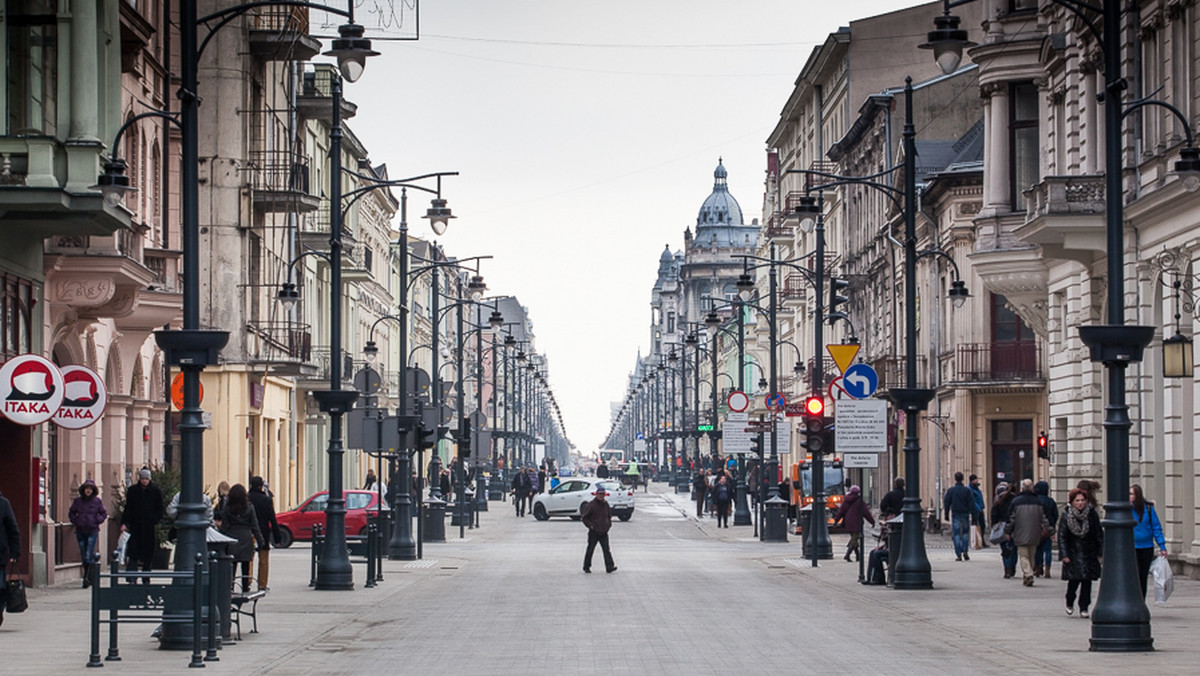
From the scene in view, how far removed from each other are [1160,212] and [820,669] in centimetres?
1502

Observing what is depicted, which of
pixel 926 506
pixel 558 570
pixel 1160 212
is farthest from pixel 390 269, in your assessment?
pixel 1160 212

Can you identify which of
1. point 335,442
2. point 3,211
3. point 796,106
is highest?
point 796,106

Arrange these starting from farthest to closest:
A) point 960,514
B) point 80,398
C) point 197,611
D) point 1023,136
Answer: point 1023,136 → point 960,514 → point 80,398 → point 197,611

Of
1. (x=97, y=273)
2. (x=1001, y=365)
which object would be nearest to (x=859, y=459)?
(x=97, y=273)

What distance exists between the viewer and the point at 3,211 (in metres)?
23.6

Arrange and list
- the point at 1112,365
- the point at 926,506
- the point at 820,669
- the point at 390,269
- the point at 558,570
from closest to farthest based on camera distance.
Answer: the point at 820,669 < the point at 1112,365 < the point at 558,570 < the point at 926,506 < the point at 390,269

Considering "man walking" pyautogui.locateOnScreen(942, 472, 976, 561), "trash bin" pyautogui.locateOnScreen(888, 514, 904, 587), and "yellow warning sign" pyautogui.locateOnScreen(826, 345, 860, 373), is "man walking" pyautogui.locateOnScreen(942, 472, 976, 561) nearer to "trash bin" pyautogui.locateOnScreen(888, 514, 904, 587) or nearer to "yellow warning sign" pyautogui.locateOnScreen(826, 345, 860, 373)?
"yellow warning sign" pyautogui.locateOnScreen(826, 345, 860, 373)

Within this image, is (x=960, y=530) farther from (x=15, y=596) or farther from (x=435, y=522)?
(x=15, y=596)

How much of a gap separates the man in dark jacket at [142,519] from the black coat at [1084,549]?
11.5 m

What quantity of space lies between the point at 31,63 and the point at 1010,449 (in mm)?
32673

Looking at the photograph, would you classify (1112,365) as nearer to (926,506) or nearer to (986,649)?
(986,649)

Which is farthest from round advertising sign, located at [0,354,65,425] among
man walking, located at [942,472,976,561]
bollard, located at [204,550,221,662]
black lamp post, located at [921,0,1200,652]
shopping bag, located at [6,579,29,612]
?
man walking, located at [942,472,976,561]

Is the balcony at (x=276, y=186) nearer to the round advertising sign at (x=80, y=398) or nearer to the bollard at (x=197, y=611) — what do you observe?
the round advertising sign at (x=80, y=398)

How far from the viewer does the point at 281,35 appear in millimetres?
46531
